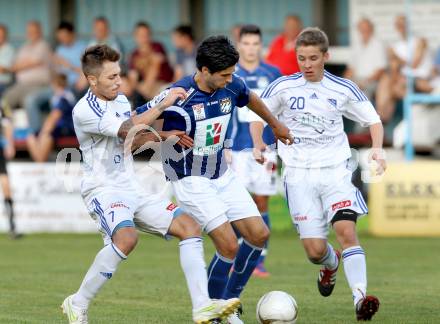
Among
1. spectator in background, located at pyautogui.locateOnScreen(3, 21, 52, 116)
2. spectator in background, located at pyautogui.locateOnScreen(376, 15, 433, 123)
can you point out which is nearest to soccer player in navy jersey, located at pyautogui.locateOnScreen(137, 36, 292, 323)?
spectator in background, located at pyautogui.locateOnScreen(376, 15, 433, 123)

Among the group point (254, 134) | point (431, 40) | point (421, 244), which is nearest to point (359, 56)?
point (431, 40)

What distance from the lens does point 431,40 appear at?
18453mm

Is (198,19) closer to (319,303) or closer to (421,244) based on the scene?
(421,244)

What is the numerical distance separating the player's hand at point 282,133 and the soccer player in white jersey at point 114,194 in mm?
836

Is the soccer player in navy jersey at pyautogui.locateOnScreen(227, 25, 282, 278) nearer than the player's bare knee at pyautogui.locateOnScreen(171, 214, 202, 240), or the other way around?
the player's bare knee at pyautogui.locateOnScreen(171, 214, 202, 240)

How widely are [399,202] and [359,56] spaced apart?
314cm

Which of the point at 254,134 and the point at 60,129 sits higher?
→ the point at 254,134

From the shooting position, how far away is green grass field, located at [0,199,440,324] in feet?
30.4

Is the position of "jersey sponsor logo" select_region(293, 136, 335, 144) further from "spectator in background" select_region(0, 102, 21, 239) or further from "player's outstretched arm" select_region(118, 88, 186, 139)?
"spectator in background" select_region(0, 102, 21, 239)

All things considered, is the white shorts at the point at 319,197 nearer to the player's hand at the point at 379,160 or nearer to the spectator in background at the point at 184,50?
the player's hand at the point at 379,160

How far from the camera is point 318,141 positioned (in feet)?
31.6

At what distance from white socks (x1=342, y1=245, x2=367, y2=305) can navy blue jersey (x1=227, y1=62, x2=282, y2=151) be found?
364 cm

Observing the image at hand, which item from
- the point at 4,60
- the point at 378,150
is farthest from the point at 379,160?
the point at 4,60

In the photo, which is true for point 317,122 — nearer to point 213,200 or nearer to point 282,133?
point 282,133
